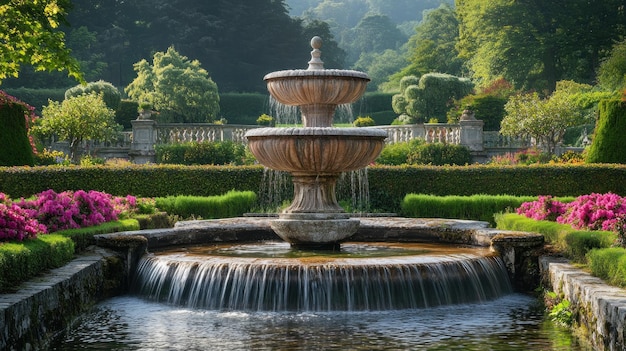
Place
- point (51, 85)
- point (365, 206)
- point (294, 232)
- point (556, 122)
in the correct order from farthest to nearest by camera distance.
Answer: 1. point (51, 85)
2. point (556, 122)
3. point (365, 206)
4. point (294, 232)

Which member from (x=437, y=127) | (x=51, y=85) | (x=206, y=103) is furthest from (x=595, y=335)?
(x=51, y=85)

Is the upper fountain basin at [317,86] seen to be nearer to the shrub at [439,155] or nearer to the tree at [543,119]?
the shrub at [439,155]

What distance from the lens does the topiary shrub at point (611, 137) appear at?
961 inches

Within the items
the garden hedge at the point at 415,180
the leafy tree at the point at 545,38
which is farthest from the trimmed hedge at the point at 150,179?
the leafy tree at the point at 545,38

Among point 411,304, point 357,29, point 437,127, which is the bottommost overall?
point 411,304

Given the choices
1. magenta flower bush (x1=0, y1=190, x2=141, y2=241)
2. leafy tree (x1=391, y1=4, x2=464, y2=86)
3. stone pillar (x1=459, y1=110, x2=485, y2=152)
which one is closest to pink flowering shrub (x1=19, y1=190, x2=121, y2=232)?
magenta flower bush (x1=0, y1=190, x2=141, y2=241)

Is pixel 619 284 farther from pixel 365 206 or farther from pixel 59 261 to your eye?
pixel 365 206

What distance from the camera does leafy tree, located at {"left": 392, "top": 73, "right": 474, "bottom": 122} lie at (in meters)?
48.5

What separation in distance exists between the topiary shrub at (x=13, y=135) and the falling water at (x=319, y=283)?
38.8 feet

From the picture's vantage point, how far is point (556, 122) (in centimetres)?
3272

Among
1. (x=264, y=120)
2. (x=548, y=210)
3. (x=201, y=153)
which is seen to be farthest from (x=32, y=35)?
(x=264, y=120)

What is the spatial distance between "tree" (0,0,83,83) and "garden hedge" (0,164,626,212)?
8277 mm

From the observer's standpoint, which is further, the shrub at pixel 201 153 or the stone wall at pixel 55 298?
the shrub at pixel 201 153

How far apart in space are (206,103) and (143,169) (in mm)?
22709
